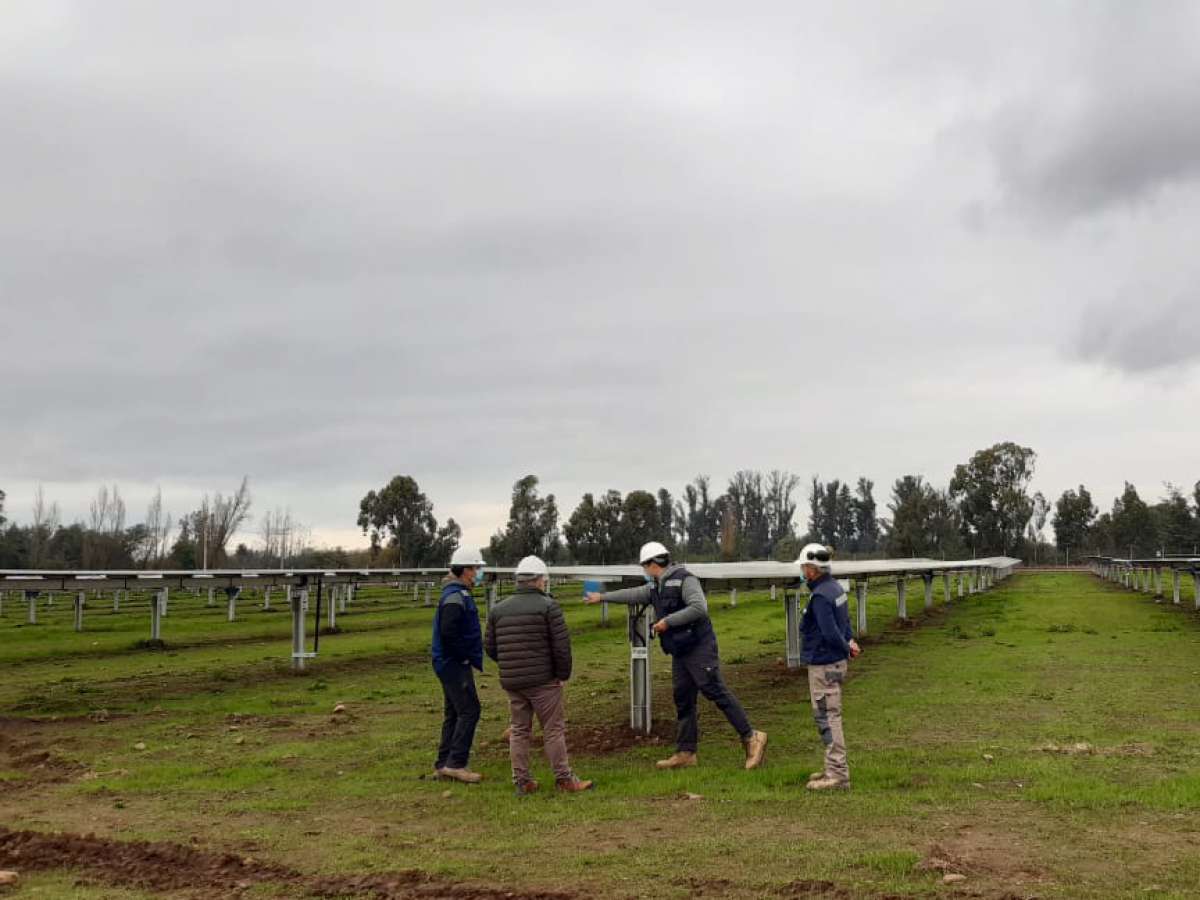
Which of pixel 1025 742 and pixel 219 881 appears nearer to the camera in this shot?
pixel 219 881

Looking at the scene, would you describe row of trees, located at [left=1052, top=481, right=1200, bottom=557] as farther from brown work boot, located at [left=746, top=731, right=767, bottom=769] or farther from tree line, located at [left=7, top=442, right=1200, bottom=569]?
brown work boot, located at [left=746, top=731, right=767, bottom=769]

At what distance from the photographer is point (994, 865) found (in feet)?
21.0

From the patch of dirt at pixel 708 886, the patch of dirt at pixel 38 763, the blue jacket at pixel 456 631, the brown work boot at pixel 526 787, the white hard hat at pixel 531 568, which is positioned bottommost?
the patch of dirt at pixel 38 763

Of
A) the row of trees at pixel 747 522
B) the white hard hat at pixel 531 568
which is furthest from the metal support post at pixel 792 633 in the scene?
the row of trees at pixel 747 522

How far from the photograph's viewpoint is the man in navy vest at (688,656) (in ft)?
32.4

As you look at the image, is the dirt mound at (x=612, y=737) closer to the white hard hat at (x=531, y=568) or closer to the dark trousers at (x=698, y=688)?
the dark trousers at (x=698, y=688)

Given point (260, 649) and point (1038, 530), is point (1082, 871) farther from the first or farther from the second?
point (1038, 530)

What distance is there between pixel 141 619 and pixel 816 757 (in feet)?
123

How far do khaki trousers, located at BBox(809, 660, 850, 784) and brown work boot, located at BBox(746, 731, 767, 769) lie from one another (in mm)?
983

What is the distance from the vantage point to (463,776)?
9719 mm

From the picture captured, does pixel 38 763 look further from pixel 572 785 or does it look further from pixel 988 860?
pixel 988 860

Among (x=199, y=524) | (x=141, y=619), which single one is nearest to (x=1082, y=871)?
(x=141, y=619)

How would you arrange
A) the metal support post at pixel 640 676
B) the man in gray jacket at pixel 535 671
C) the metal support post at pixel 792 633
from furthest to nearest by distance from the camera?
the metal support post at pixel 792 633 < the metal support post at pixel 640 676 < the man in gray jacket at pixel 535 671

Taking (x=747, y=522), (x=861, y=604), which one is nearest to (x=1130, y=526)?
(x=747, y=522)
